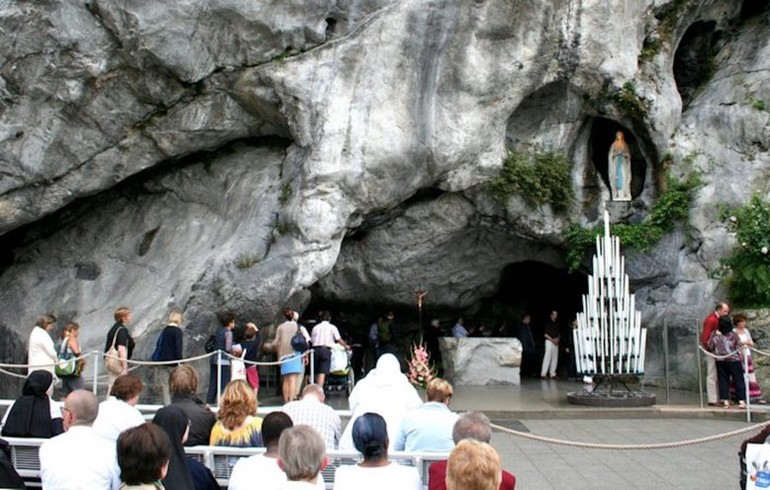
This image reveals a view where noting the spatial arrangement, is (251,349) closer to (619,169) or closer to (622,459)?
(622,459)

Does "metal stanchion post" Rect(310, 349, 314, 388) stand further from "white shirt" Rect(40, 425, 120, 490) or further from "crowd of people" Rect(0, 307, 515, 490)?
"white shirt" Rect(40, 425, 120, 490)

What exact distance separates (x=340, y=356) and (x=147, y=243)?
4.17 m

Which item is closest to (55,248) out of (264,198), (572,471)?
(264,198)

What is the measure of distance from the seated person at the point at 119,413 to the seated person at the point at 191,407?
11.1 inches

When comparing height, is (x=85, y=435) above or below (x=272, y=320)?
below

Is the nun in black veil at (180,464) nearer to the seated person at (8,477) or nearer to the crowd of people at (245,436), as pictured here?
the crowd of people at (245,436)

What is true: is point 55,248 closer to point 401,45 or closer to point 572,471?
point 401,45

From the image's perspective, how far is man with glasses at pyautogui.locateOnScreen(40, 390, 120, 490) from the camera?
14.4ft

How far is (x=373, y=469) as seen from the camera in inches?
176

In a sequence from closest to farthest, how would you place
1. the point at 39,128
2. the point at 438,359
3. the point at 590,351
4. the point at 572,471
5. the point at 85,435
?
the point at 85,435, the point at 572,471, the point at 590,351, the point at 39,128, the point at 438,359

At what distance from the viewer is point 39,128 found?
13.9m

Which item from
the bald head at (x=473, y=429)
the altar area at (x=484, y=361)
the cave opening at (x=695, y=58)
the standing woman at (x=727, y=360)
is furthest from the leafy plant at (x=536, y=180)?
the bald head at (x=473, y=429)

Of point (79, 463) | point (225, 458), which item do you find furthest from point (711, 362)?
point (79, 463)

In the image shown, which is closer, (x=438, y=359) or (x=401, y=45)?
(x=401, y=45)
